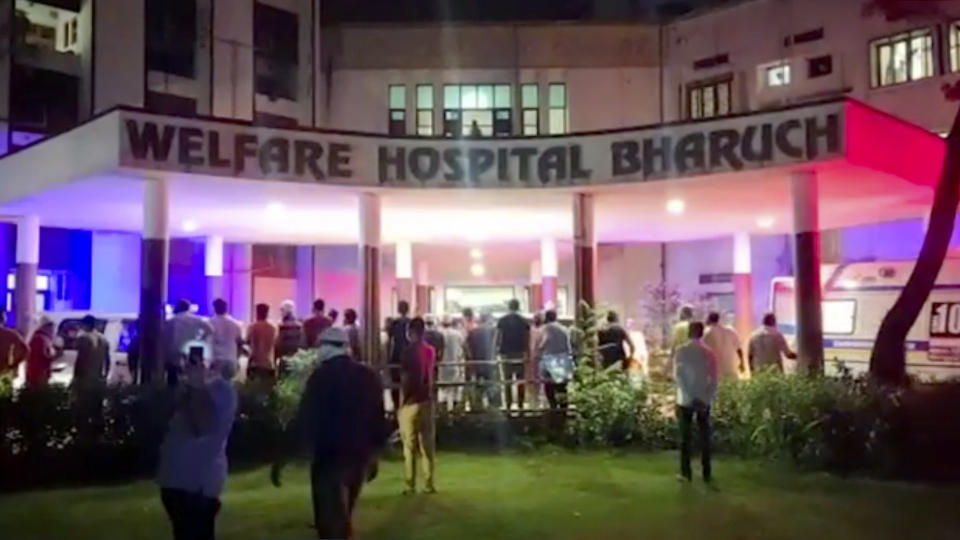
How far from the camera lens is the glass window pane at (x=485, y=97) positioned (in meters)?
32.4

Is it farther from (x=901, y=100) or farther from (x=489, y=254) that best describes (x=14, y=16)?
(x=901, y=100)

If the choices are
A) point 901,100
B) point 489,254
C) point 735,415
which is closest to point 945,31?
point 901,100

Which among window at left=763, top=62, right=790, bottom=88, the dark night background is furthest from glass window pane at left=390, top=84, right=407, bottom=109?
window at left=763, top=62, right=790, bottom=88

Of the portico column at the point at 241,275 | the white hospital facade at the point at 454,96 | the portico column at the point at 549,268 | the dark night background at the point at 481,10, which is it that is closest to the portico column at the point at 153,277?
the white hospital facade at the point at 454,96

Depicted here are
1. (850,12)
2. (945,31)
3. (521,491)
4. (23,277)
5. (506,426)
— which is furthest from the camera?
(850,12)

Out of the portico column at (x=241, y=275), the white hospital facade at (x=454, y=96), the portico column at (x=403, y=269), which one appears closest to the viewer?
the white hospital facade at (x=454, y=96)

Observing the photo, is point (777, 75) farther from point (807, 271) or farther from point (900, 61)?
point (807, 271)

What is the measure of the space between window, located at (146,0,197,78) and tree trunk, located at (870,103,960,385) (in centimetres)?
2253

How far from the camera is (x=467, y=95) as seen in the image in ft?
107

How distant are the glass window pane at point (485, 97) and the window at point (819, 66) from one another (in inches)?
365

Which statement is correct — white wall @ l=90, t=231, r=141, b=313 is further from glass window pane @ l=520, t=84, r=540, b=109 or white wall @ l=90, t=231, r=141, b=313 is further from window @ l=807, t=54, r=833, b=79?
window @ l=807, t=54, r=833, b=79

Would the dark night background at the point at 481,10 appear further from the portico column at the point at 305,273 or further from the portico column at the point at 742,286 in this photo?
the portico column at the point at 742,286

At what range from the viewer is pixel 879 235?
2692 centimetres

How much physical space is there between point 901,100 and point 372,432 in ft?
75.2
